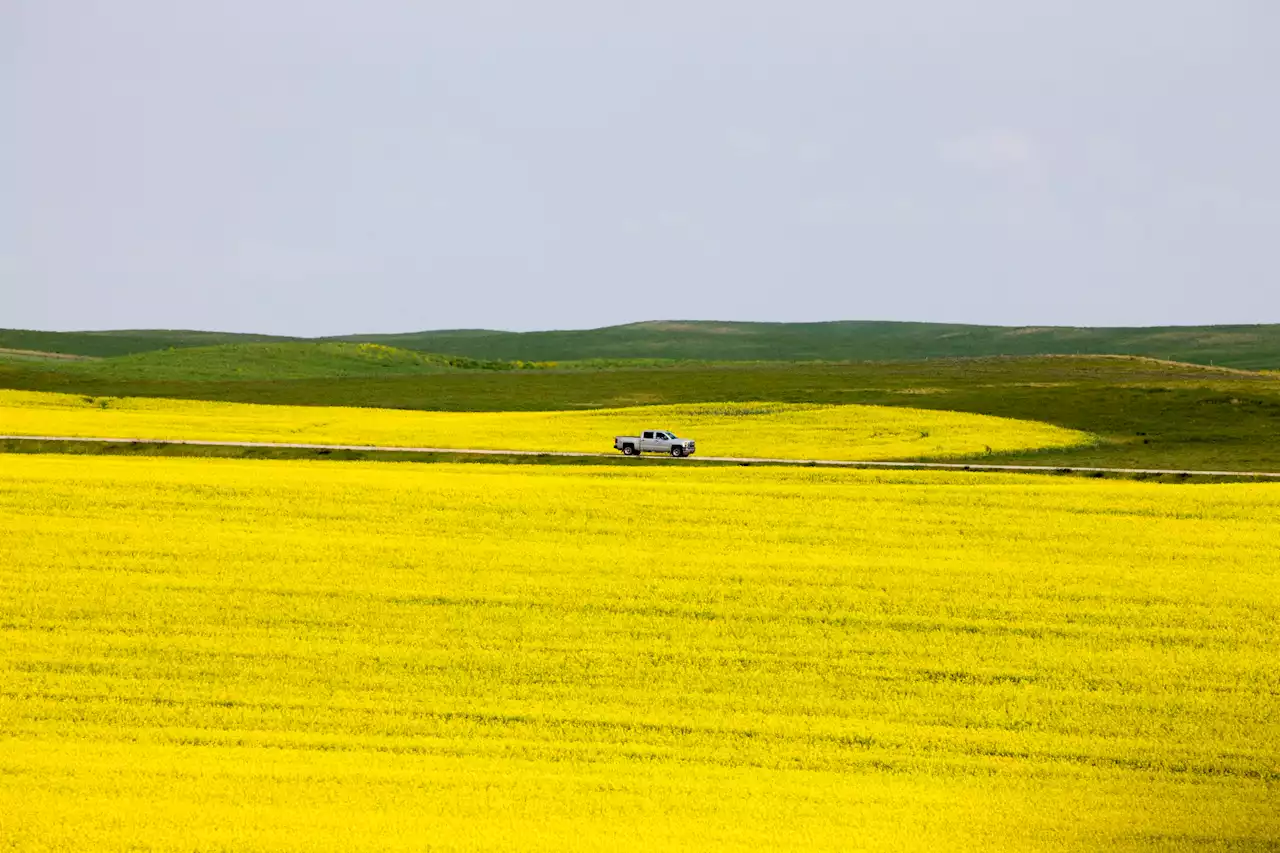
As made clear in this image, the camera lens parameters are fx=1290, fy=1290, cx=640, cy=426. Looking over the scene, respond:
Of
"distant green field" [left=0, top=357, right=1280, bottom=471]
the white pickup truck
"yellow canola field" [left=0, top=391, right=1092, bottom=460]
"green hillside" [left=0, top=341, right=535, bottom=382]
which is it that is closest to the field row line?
"yellow canola field" [left=0, top=391, right=1092, bottom=460]

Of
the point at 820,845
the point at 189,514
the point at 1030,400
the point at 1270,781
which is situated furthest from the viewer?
the point at 1030,400

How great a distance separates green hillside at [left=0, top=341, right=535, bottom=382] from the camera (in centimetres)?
10550

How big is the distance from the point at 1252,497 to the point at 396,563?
58.9ft

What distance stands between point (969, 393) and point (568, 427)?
2705 cm

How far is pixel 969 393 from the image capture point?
7150cm

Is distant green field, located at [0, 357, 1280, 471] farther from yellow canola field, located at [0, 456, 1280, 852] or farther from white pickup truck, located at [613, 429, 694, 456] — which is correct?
yellow canola field, located at [0, 456, 1280, 852]

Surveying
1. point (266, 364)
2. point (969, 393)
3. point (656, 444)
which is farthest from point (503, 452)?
point (266, 364)

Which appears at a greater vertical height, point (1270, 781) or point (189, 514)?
point (189, 514)

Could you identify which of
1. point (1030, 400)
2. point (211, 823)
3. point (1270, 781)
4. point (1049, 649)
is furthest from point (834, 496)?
point (1030, 400)

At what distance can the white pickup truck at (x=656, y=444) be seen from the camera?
45750mm

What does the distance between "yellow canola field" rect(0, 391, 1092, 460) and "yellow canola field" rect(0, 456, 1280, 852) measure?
1892 centimetres

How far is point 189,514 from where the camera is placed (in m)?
25.6

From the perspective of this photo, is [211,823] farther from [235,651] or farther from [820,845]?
[820,845]

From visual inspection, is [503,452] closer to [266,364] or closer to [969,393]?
[969,393]
